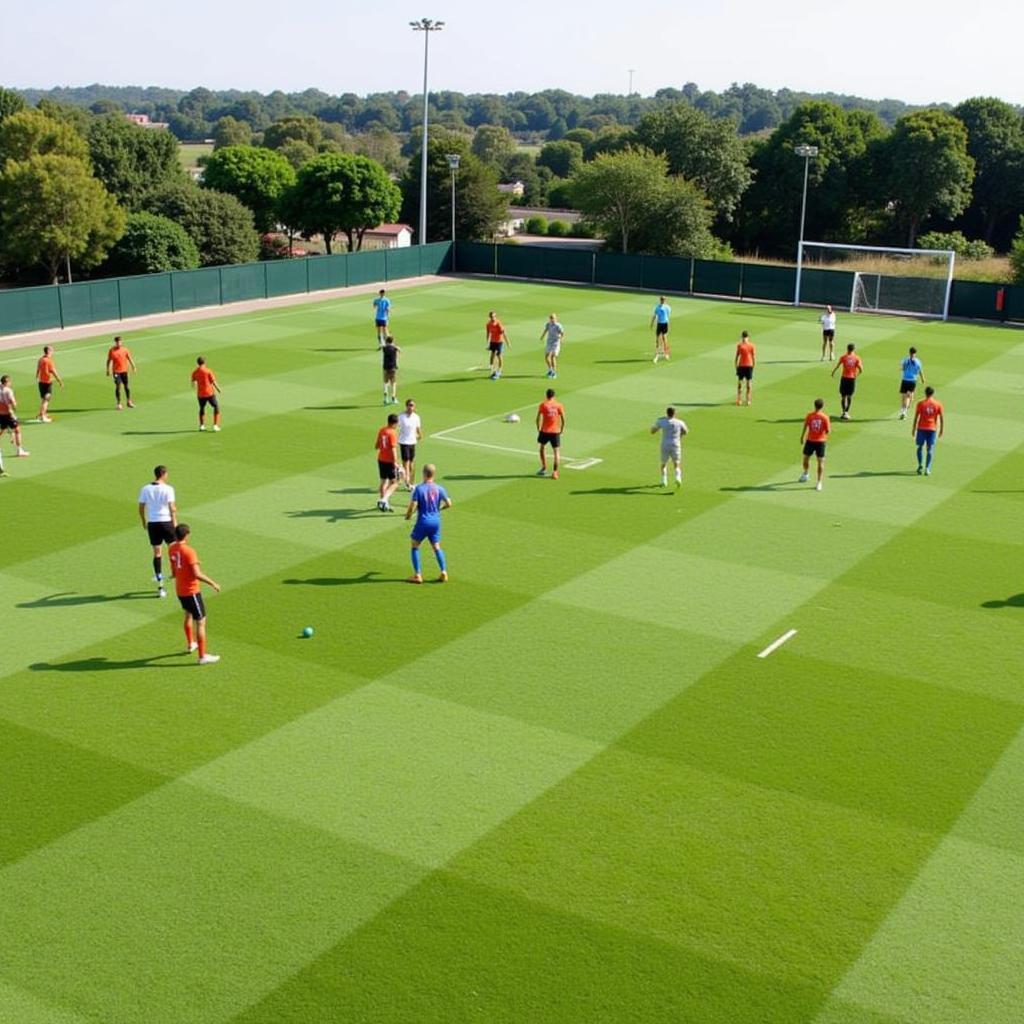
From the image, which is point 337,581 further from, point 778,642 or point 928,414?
point 928,414

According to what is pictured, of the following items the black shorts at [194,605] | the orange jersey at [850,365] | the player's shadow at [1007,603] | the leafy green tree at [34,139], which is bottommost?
the player's shadow at [1007,603]

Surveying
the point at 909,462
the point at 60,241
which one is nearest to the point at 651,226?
the point at 60,241

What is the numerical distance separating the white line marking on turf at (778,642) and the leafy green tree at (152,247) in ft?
171

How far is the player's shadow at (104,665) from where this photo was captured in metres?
15.0

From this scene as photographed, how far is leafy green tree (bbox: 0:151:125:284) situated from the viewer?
61406 millimetres

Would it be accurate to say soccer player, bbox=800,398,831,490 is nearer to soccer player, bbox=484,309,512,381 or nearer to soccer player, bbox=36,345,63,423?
soccer player, bbox=484,309,512,381

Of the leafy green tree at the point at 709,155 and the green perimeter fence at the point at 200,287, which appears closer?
the green perimeter fence at the point at 200,287

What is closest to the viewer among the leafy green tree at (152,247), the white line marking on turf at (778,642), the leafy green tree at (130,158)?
the white line marking on turf at (778,642)

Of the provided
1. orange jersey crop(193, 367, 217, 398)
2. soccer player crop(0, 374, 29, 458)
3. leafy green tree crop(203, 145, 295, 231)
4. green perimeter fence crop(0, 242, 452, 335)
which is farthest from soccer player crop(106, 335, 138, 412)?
leafy green tree crop(203, 145, 295, 231)

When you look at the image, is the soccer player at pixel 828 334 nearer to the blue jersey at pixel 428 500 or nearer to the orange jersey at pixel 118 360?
the orange jersey at pixel 118 360

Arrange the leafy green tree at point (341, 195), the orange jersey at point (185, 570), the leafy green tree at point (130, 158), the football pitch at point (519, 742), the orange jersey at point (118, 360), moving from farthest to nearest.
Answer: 1. the leafy green tree at point (130, 158)
2. the leafy green tree at point (341, 195)
3. the orange jersey at point (118, 360)
4. the orange jersey at point (185, 570)
5. the football pitch at point (519, 742)

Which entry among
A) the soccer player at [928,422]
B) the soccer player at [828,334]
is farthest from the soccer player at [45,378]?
the soccer player at [828,334]

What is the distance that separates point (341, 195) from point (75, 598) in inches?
2381

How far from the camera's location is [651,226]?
70.4 metres
